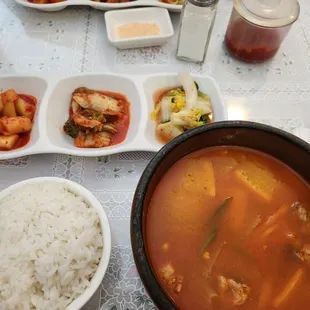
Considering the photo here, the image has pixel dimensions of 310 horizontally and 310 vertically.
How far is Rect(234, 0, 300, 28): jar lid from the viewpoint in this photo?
1.65 metres

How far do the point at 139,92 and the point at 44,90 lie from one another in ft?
1.37

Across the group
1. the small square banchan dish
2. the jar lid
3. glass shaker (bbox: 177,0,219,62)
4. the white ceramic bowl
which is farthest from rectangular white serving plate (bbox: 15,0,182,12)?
the white ceramic bowl

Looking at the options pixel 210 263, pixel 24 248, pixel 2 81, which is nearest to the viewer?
pixel 210 263

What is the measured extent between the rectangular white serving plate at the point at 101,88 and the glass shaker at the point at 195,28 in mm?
207

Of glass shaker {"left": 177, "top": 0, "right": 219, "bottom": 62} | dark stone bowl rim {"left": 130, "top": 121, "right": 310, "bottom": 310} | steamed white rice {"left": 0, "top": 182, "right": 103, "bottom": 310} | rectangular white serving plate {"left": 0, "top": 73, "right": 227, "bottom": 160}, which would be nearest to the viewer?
dark stone bowl rim {"left": 130, "top": 121, "right": 310, "bottom": 310}

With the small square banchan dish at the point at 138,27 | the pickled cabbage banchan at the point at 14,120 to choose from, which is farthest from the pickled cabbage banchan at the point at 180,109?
the pickled cabbage banchan at the point at 14,120

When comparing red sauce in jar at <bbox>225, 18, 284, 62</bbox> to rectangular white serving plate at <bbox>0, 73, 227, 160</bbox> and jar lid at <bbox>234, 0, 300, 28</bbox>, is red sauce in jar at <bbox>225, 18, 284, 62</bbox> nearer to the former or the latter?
jar lid at <bbox>234, 0, 300, 28</bbox>

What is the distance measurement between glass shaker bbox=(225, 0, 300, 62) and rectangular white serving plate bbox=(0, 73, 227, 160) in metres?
0.31

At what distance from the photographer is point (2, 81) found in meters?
1.63

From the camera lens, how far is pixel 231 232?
102 cm

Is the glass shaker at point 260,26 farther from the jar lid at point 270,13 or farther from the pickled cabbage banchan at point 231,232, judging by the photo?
the pickled cabbage banchan at point 231,232

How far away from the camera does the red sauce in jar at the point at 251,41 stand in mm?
1709

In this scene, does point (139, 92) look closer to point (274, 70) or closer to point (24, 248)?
point (274, 70)

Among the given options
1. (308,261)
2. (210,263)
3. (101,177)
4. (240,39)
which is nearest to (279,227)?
(308,261)
